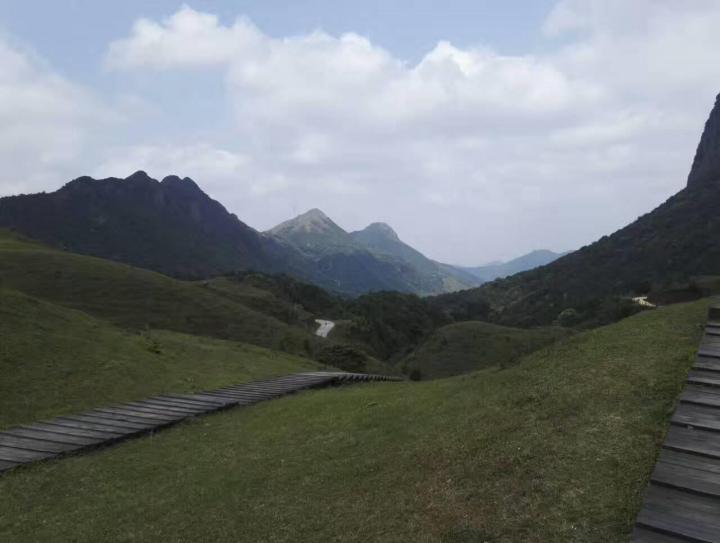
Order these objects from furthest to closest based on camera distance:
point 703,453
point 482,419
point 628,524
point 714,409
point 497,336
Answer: point 497,336
point 482,419
point 714,409
point 703,453
point 628,524

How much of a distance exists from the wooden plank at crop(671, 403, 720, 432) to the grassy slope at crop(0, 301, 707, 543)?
0.44 m

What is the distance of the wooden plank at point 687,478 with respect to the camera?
800 centimetres

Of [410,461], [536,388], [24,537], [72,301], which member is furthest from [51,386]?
[72,301]

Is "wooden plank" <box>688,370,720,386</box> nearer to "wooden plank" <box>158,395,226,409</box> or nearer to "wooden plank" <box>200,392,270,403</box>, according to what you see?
"wooden plank" <box>158,395,226,409</box>

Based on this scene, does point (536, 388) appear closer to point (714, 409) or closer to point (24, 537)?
point (714, 409)

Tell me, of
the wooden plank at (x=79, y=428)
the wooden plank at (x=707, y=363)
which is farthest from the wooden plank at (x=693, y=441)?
the wooden plank at (x=79, y=428)

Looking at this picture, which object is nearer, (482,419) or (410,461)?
(410,461)

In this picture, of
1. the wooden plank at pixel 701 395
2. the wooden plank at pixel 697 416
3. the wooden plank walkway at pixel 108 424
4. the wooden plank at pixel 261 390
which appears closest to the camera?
the wooden plank at pixel 697 416

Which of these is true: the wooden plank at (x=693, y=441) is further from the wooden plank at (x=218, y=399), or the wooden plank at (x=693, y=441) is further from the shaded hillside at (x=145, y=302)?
the shaded hillside at (x=145, y=302)

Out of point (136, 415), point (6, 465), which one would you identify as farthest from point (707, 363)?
point (136, 415)

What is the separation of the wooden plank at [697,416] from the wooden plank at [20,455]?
17374 mm

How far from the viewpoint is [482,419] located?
1302 cm

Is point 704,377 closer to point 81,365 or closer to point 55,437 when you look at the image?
point 55,437

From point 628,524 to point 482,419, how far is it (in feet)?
17.3
